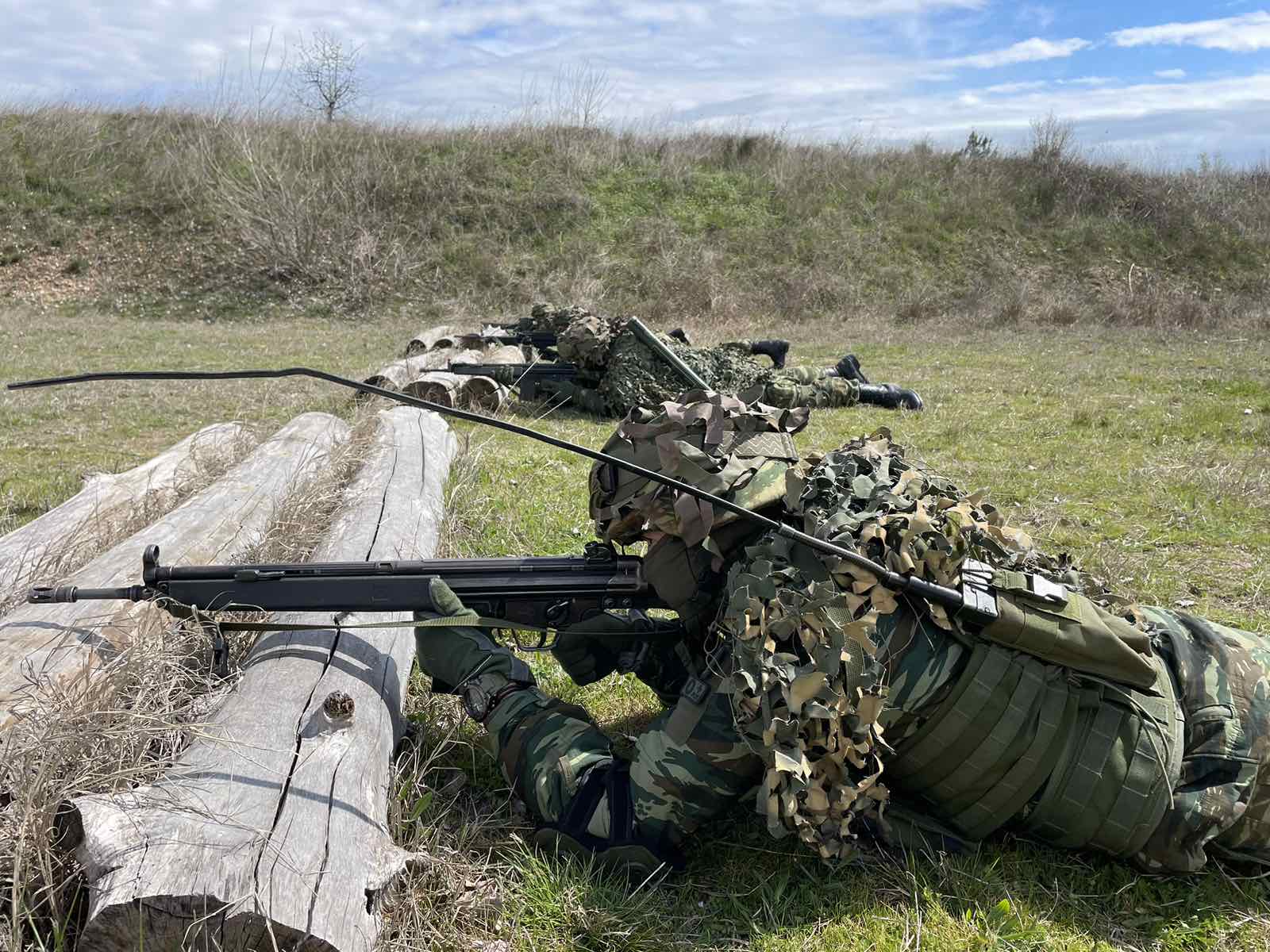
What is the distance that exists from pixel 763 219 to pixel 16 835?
2259 cm

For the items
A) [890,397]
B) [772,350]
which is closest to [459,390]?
[772,350]

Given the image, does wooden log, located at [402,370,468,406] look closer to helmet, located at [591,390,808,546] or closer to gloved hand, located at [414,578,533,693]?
gloved hand, located at [414,578,533,693]

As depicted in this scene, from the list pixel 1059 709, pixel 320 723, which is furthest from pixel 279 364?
pixel 1059 709

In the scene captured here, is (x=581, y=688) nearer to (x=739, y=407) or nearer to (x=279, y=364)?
(x=739, y=407)

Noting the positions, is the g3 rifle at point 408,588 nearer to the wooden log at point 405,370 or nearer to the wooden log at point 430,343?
the wooden log at point 405,370

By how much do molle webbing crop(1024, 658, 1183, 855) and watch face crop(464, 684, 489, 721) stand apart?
65.4 inches

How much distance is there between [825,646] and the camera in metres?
2.34

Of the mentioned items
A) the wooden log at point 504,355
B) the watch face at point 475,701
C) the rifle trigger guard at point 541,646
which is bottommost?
the wooden log at point 504,355

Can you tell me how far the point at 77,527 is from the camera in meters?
4.57

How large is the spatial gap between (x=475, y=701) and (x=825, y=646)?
121cm

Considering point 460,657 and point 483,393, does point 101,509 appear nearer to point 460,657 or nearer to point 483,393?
point 460,657

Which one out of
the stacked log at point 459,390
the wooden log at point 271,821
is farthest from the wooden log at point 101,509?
the stacked log at point 459,390

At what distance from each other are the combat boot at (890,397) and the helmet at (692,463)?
311 inches

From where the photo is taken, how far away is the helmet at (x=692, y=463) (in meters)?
2.55
